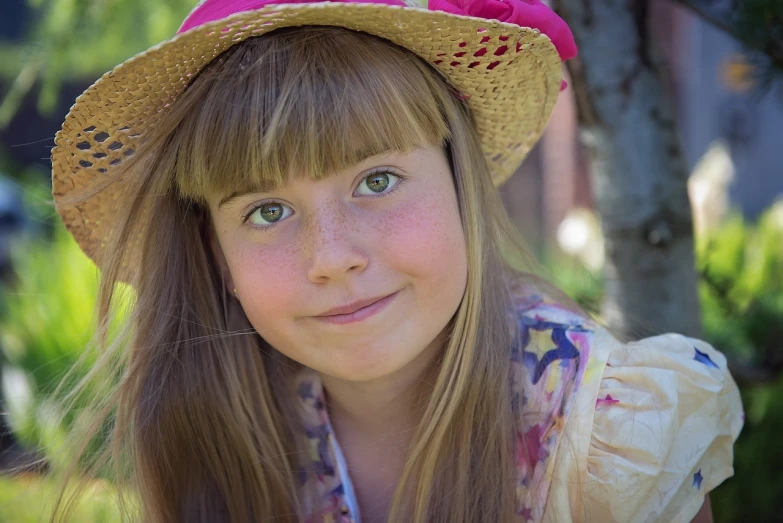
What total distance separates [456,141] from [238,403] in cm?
75

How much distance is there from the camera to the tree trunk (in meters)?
1.87

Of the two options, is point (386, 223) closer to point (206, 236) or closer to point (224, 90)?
point (224, 90)

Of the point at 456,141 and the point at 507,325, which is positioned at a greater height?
the point at 456,141

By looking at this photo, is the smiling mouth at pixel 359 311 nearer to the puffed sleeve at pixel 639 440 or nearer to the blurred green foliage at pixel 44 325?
the puffed sleeve at pixel 639 440

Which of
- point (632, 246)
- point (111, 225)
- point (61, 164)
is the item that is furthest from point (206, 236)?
point (632, 246)

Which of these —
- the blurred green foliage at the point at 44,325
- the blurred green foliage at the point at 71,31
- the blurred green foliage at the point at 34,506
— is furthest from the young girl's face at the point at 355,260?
the blurred green foliage at the point at 44,325

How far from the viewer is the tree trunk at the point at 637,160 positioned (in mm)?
1872

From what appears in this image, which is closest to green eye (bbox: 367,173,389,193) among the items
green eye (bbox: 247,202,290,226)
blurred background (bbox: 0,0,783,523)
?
green eye (bbox: 247,202,290,226)

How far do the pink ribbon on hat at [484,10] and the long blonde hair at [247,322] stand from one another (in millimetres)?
76

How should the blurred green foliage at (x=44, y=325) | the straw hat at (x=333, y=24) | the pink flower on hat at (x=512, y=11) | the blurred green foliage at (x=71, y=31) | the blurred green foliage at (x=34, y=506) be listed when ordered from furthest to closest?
the blurred green foliage at (x=44, y=325), the blurred green foliage at (x=34, y=506), the blurred green foliage at (x=71, y=31), the pink flower on hat at (x=512, y=11), the straw hat at (x=333, y=24)

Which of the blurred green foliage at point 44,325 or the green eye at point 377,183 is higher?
the green eye at point 377,183

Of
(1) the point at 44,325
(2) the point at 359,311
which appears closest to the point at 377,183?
(2) the point at 359,311

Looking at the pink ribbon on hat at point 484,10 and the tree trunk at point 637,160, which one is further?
the tree trunk at point 637,160

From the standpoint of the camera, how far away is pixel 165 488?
1.73 metres
